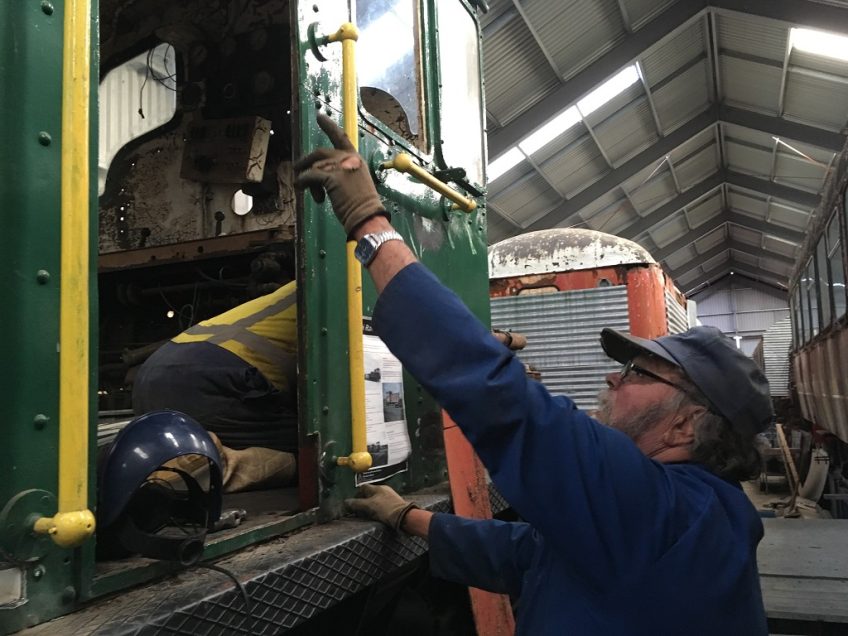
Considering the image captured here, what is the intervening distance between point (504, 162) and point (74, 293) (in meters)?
11.0

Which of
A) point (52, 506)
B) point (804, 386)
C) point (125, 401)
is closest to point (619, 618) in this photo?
point (52, 506)

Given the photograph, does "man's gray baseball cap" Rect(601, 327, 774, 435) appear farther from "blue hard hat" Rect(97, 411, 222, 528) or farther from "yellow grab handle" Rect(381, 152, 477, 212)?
"blue hard hat" Rect(97, 411, 222, 528)

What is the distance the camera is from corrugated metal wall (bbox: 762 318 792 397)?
544 inches

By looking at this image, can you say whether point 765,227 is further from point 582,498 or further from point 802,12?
point 582,498

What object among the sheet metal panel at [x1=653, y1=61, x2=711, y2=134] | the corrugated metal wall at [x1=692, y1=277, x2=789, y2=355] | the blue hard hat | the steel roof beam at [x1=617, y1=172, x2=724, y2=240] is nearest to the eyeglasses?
the blue hard hat

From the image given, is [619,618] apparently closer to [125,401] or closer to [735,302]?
[125,401]

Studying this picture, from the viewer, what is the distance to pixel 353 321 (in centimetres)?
162

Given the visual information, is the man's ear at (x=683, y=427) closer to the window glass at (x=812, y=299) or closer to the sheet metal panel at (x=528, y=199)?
the window glass at (x=812, y=299)

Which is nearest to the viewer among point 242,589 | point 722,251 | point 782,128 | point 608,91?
point 242,589

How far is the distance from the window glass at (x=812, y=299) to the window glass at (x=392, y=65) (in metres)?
6.09

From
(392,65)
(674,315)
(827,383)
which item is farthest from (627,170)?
(392,65)

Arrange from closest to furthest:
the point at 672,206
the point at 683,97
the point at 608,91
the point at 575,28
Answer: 1. the point at 575,28
2. the point at 608,91
3. the point at 683,97
4. the point at 672,206

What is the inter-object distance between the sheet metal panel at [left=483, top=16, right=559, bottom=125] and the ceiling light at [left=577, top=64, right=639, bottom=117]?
3.34ft

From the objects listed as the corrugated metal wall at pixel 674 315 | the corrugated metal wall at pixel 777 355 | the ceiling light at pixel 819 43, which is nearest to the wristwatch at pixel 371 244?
the corrugated metal wall at pixel 674 315
